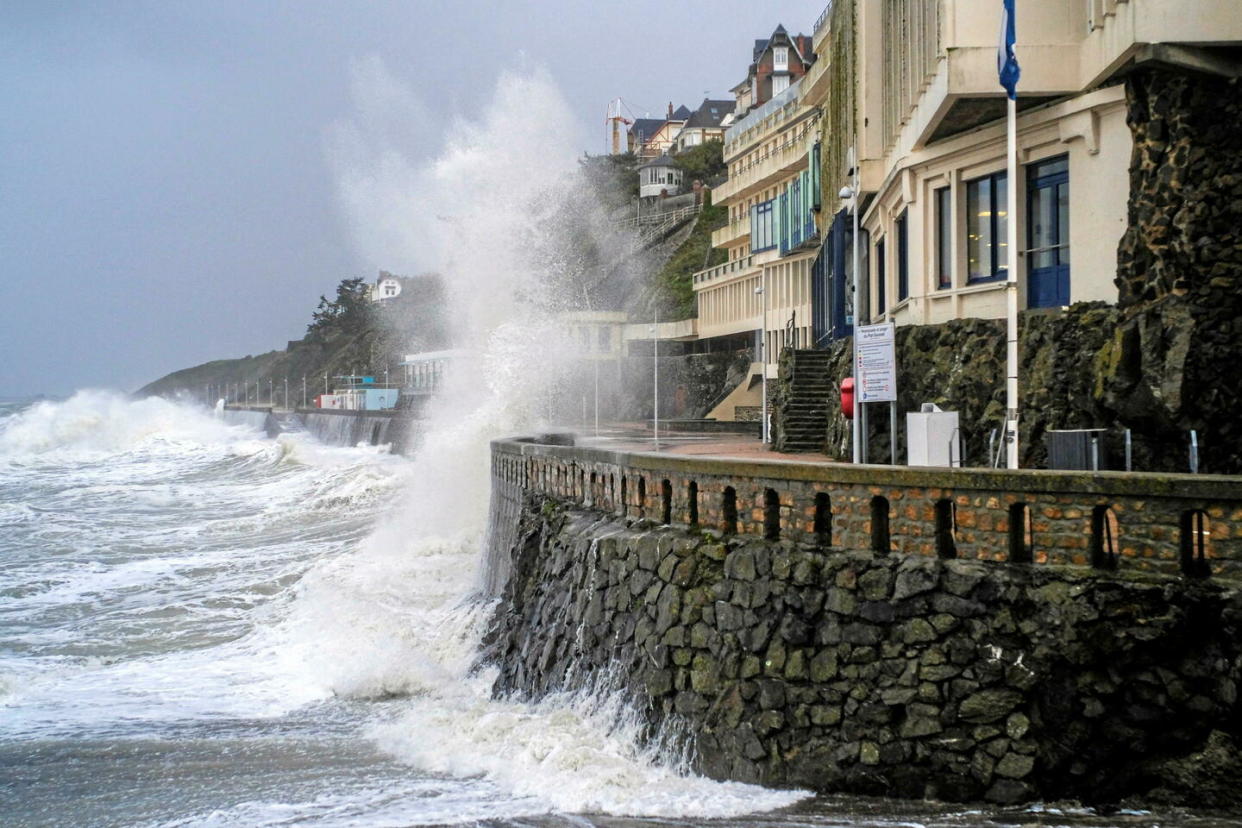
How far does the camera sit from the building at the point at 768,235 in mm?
38344

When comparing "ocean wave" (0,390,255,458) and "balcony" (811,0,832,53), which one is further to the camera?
"ocean wave" (0,390,255,458)

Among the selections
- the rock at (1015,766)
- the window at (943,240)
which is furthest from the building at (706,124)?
the rock at (1015,766)

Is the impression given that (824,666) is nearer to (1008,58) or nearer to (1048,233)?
(1008,58)

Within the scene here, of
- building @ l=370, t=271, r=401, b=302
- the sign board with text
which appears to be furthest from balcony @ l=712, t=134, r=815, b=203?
building @ l=370, t=271, r=401, b=302

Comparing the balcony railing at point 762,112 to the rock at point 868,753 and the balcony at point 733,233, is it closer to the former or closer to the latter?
the balcony at point 733,233

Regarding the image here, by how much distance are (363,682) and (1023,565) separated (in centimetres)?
968

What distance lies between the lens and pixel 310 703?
650 inches

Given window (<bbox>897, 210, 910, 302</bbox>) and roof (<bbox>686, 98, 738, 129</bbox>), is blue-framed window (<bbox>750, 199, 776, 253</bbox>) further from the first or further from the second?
roof (<bbox>686, 98, 738, 129</bbox>)

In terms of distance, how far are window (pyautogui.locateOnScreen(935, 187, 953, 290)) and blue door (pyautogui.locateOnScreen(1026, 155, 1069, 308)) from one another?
5.57ft

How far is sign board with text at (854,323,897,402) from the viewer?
47.0ft

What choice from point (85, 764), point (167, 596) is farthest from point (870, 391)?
point (167, 596)

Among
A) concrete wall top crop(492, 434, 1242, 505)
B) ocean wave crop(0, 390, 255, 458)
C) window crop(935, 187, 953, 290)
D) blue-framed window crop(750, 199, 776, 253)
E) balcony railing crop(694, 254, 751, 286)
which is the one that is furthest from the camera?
ocean wave crop(0, 390, 255, 458)

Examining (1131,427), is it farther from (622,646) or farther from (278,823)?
(278,823)

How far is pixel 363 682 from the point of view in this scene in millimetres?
17016
